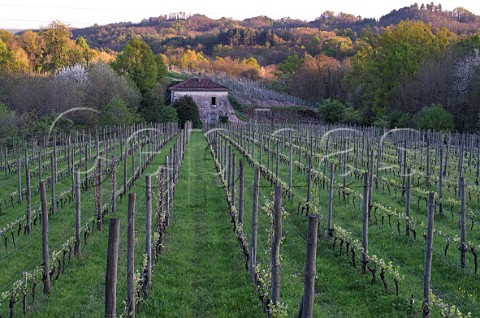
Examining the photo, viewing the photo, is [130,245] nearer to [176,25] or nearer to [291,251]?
[291,251]

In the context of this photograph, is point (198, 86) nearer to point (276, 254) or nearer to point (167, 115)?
point (167, 115)

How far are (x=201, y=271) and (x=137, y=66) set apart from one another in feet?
167

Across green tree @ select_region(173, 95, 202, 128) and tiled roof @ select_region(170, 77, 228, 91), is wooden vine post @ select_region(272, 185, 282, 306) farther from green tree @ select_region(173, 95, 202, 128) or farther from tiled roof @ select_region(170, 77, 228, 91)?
tiled roof @ select_region(170, 77, 228, 91)

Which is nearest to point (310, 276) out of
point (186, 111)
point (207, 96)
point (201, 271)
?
point (201, 271)

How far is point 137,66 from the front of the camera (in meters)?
57.1

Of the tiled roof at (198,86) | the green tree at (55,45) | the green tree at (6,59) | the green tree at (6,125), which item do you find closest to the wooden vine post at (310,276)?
the green tree at (6,125)

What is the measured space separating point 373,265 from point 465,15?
151190 millimetres

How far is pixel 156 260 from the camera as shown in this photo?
9023mm

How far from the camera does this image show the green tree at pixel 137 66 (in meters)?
56.9

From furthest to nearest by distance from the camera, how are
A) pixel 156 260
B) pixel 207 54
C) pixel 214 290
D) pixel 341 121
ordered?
pixel 207 54 → pixel 341 121 → pixel 156 260 → pixel 214 290

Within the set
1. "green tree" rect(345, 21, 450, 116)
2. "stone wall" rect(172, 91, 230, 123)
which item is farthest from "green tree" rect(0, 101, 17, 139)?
"stone wall" rect(172, 91, 230, 123)

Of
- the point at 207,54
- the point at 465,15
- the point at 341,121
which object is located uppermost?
the point at 465,15

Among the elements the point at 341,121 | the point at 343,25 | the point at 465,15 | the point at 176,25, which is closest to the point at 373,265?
the point at 341,121

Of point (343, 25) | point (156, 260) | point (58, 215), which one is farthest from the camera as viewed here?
point (343, 25)
